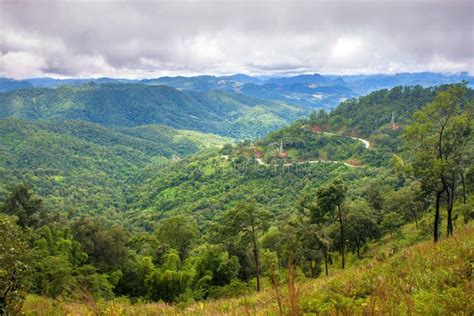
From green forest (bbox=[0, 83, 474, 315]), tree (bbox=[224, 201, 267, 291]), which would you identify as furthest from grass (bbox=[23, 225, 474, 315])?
tree (bbox=[224, 201, 267, 291])

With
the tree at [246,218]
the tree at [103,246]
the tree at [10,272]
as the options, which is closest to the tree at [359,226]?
the tree at [246,218]

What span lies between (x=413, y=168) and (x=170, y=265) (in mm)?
17179

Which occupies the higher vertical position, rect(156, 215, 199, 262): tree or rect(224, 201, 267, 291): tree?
rect(224, 201, 267, 291): tree

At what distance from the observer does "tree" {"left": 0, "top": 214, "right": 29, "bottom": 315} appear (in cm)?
664

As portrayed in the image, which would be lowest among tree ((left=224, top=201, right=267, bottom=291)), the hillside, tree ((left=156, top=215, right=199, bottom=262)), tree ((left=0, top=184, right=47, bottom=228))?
the hillside

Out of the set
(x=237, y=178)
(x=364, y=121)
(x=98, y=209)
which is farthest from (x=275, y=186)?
(x=98, y=209)

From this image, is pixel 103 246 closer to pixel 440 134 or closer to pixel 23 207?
pixel 23 207

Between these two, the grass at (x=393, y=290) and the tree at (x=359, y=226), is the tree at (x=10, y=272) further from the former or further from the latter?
the tree at (x=359, y=226)

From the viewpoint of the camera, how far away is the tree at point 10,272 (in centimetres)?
664

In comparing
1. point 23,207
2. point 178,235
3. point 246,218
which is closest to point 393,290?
point 246,218

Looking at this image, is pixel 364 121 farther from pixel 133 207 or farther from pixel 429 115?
pixel 429 115

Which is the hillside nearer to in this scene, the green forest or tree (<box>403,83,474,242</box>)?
the green forest

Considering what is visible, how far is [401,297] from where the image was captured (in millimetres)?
5945

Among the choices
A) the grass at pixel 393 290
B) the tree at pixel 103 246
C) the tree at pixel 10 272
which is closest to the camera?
the grass at pixel 393 290
